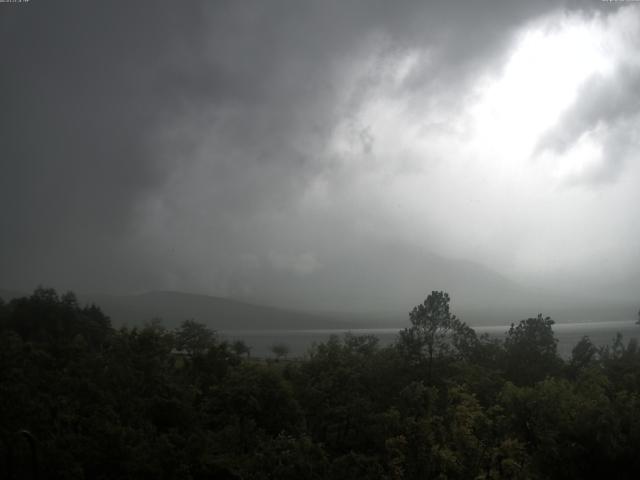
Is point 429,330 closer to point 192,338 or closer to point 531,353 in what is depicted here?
point 531,353

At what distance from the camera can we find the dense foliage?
2088 cm

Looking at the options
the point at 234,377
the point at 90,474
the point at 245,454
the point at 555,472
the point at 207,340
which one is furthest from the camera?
the point at 207,340

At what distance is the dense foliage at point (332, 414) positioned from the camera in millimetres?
20875

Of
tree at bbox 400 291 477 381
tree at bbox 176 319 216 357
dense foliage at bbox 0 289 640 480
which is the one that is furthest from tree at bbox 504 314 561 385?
tree at bbox 176 319 216 357

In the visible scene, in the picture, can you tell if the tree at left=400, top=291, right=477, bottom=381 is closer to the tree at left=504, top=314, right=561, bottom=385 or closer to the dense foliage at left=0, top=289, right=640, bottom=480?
the dense foliage at left=0, top=289, right=640, bottom=480

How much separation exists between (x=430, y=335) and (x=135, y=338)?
1003 inches

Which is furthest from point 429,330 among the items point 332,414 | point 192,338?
point 192,338

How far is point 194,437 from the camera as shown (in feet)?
83.3

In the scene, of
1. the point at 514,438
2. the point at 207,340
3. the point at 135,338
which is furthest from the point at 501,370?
the point at 207,340

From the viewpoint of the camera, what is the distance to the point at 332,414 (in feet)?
104

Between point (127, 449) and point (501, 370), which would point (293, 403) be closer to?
point (127, 449)

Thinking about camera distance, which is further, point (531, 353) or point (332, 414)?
point (531, 353)

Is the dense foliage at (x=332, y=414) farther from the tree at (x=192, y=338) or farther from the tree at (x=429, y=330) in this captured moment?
the tree at (x=192, y=338)

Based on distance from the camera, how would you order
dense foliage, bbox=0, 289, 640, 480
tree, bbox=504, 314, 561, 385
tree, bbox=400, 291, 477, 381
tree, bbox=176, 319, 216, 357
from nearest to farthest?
dense foliage, bbox=0, 289, 640, 480 → tree, bbox=400, 291, 477, 381 → tree, bbox=504, 314, 561, 385 → tree, bbox=176, 319, 216, 357
